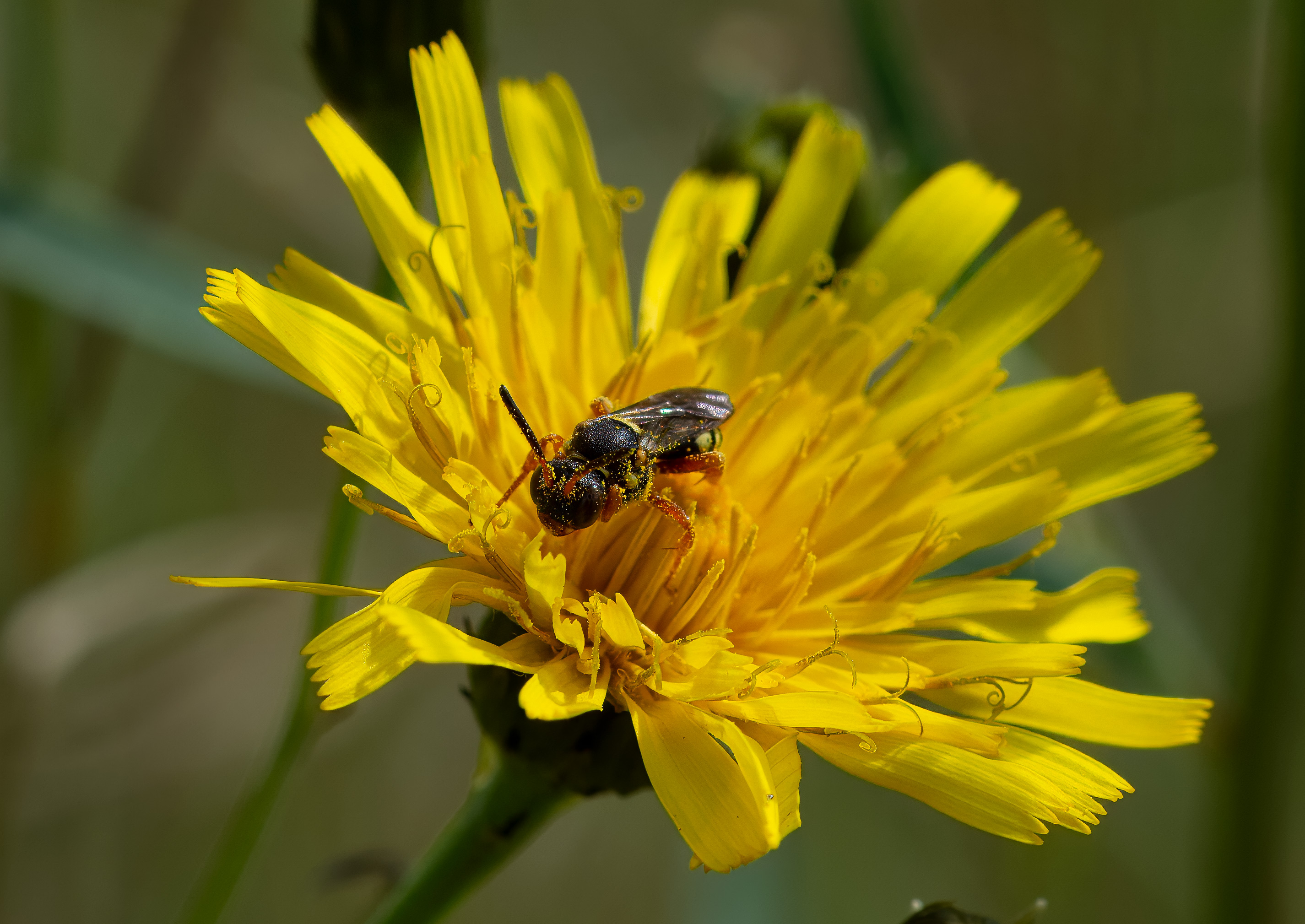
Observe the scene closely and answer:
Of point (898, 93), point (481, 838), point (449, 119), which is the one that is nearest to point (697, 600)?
point (481, 838)

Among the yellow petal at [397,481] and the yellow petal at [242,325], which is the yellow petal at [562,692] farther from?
the yellow petal at [242,325]

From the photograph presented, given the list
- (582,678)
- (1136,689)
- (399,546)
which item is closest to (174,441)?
(399,546)

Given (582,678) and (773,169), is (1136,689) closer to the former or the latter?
(773,169)

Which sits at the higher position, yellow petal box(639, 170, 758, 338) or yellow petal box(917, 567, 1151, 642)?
yellow petal box(639, 170, 758, 338)

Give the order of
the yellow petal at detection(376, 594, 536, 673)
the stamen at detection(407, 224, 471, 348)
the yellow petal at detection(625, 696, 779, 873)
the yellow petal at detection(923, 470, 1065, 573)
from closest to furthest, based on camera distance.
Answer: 1. the yellow petal at detection(376, 594, 536, 673)
2. the yellow petal at detection(625, 696, 779, 873)
3. the stamen at detection(407, 224, 471, 348)
4. the yellow petal at detection(923, 470, 1065, 573)

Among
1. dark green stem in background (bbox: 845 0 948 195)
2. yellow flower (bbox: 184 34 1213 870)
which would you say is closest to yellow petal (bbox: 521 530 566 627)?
yellow flower (bbox: 184 34 1213 870)

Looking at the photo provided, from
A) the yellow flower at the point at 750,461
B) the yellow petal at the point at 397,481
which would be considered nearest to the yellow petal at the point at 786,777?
the yellow flower at the point at 750,461

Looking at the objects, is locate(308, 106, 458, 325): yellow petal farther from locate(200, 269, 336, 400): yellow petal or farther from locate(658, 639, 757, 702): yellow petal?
locate(658, 639, 757, 702): yellow petal
